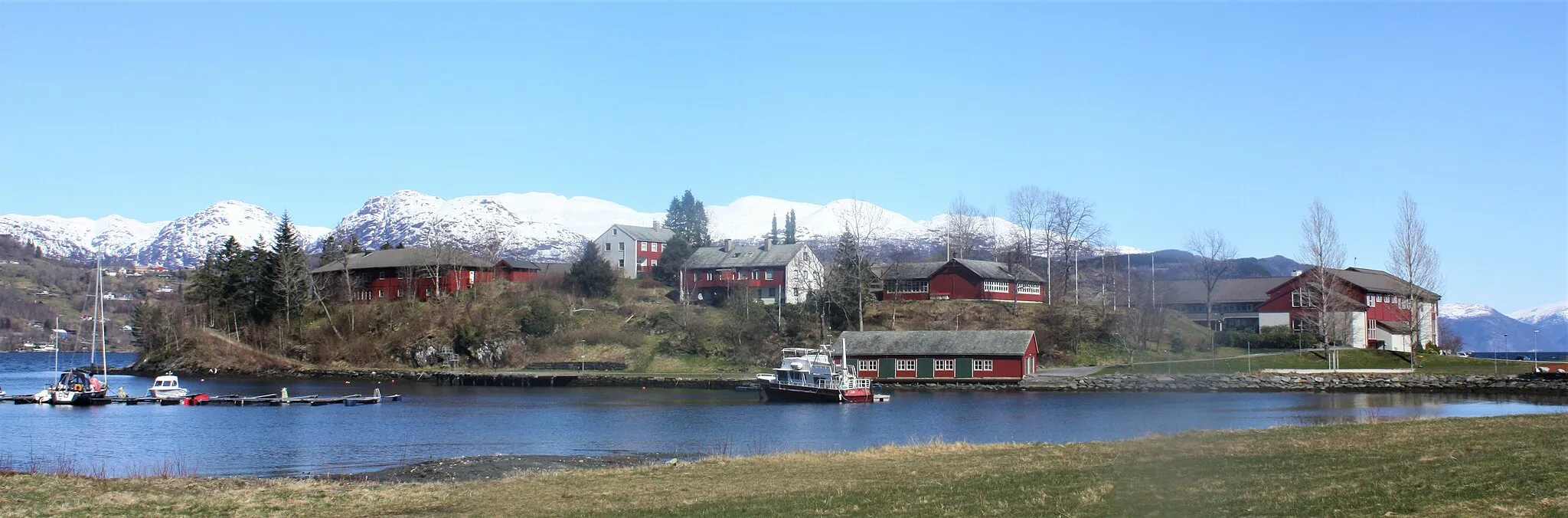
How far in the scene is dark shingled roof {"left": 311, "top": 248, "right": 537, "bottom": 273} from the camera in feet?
358

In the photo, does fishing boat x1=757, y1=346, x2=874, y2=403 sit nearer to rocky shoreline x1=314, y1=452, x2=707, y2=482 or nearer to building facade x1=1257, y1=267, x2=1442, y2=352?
building facade x1=1257, y1=267, x2=1442, y2=352

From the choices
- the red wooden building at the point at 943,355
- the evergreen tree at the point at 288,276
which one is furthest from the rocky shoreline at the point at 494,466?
the evergreen tree at the point at 288,276

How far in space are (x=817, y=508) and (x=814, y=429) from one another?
32.6 m

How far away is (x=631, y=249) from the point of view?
4884 inches


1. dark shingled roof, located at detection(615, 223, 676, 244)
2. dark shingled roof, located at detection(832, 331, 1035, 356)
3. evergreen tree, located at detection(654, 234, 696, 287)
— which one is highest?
dark shingled roof, located at detection(615, 223, 676, 244)

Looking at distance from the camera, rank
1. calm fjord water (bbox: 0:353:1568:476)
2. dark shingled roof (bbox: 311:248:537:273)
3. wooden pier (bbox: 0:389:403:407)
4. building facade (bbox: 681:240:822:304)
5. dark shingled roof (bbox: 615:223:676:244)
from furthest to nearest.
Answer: dark shingled roof (bbox: 615:223:676:244), dark shingled roof (bbox: 311:248:537:273), building facade (bbox: 681:240:822:304), wooden pier (bbox: 0:389:403:407), calm fjord water (bbox: 0:353:1568:476)

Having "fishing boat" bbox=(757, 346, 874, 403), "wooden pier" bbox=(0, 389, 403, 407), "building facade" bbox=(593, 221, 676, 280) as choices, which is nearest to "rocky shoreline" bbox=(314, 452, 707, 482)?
→ "fishing boat" bbox=(757, 346, 874, 403)

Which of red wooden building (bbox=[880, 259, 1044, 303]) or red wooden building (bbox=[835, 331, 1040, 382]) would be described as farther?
red wooden building (bbox=[880, 259, 1044, 303])

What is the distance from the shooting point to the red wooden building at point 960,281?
96062 millimetres

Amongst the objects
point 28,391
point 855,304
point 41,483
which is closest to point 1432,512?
point 41,483

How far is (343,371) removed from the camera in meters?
99.8

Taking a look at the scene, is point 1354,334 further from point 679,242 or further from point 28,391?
point 28,391

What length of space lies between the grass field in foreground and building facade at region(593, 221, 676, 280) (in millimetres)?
95642

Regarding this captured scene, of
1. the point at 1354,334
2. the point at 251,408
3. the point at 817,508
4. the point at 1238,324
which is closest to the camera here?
the point at 817,508
